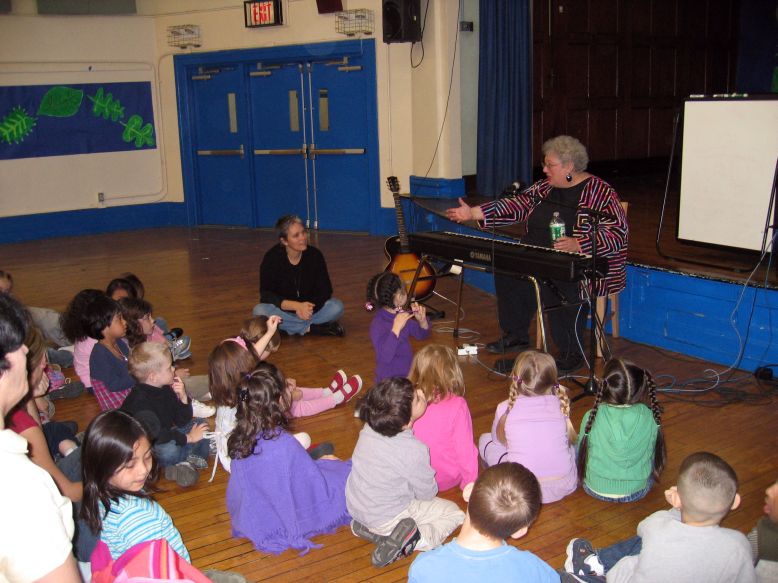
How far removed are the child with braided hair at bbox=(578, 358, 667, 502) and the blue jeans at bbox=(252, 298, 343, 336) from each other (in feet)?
8.97

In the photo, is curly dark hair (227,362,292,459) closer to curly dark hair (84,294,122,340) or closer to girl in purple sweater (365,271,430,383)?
girl in purple sweater (365,271,430,383)

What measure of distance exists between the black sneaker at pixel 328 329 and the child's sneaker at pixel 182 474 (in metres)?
2.24

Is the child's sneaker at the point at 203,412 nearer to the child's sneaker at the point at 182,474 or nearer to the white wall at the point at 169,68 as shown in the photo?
the child's sneaker at the point at 182,474

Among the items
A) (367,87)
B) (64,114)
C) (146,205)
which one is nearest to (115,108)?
(64,114)

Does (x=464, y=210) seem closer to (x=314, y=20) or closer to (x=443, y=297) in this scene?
(x=443, y=297)

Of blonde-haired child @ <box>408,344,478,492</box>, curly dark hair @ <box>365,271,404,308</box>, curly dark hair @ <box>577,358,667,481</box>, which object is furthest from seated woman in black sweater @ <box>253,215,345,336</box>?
curly dark hair @ <box>577,358,667,481</box>

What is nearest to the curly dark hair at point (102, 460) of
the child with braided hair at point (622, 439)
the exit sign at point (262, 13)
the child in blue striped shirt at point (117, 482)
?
the child in blue striped shirt at point (117, 482)

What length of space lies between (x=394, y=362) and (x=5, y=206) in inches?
278

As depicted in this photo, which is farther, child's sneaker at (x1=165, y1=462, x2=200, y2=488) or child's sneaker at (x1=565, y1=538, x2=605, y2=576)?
child's sneaker at (x1=165, y1=462, x2=200, y2=488)

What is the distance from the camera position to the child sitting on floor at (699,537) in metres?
2.18

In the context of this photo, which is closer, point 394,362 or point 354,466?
point 354,466

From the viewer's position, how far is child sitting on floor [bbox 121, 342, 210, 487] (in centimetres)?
357

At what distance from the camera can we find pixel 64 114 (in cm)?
971

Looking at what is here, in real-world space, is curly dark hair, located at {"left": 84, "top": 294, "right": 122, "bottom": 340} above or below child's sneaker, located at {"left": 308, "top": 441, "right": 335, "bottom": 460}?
above
